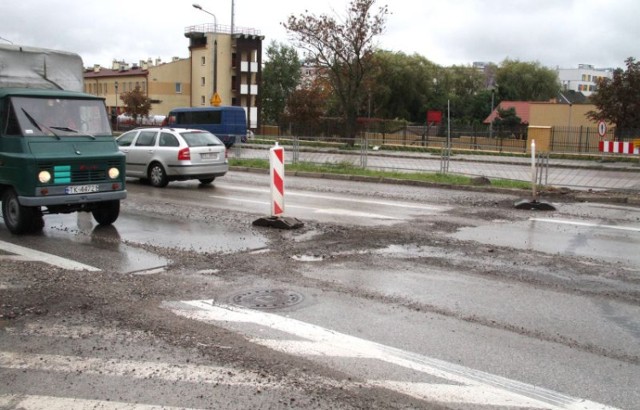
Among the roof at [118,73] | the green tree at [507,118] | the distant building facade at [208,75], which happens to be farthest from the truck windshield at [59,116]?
the roof at [118,73]

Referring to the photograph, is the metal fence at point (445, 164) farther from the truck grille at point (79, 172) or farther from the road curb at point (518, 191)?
the truck grille at point (79, 172)

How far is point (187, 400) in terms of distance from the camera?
13.0 feet

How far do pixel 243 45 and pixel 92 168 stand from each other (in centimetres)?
7295

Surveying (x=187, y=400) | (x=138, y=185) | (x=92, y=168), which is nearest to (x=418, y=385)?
(x=187, y=400)

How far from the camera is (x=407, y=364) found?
461 centimetres

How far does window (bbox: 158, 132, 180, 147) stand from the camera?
16.7 meters

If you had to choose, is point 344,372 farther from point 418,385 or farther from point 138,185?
point 138,185

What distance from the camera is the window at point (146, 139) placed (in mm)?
17141

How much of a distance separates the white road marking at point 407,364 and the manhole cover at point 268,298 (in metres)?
0.21

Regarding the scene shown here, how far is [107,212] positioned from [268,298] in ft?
17.6

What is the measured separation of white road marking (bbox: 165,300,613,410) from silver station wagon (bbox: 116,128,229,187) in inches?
428

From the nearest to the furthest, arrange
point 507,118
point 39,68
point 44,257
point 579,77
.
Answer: point 44,257, point 39,68, point 507,118, point 579,77

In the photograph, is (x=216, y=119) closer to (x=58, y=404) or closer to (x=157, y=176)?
(x=157, y=176)

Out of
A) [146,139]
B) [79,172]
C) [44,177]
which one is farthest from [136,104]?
[44,177]
